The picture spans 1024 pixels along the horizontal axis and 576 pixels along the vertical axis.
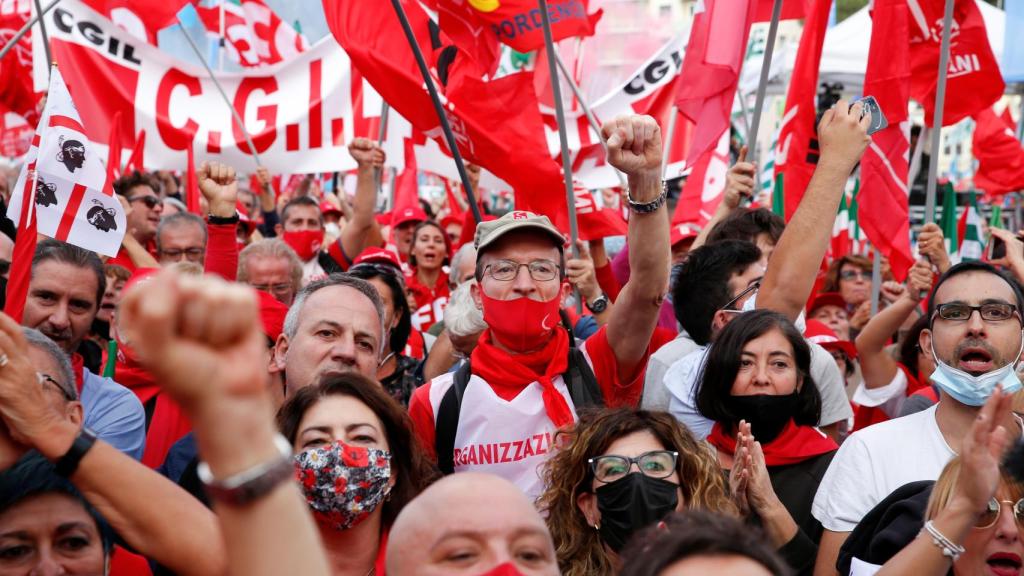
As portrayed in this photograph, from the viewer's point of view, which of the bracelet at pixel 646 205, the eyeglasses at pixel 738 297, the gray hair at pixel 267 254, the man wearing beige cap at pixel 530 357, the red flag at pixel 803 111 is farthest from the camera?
the red flag at pixel 803 111

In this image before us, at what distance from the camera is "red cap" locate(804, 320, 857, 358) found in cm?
529

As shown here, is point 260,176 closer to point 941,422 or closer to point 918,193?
point 941,422

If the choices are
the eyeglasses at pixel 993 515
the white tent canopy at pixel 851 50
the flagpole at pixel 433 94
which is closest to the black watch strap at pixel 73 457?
the eyeglasses at pixel 993 515

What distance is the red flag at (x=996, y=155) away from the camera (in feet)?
34.0

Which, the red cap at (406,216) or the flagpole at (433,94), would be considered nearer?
the flagpole at (433,94)

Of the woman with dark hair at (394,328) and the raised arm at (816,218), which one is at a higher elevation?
the raised arm at (816,218)

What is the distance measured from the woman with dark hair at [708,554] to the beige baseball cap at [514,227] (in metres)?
1.75

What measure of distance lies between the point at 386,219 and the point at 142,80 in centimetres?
201

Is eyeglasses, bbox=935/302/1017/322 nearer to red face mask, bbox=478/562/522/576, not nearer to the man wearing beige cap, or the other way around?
the man wearing beige cap

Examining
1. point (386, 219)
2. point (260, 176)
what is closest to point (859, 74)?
point (386, 219)

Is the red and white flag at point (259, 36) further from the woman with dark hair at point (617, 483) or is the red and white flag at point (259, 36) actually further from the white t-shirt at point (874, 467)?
the white t-shirt at point (874, 467)

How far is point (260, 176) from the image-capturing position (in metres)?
8.34

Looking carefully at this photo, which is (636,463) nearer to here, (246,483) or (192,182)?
(246,483)

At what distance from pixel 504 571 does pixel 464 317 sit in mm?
2561
